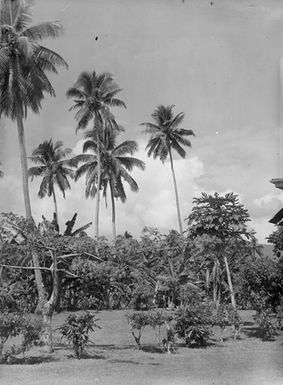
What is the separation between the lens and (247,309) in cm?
2877

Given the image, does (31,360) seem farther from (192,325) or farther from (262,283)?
(262,283)

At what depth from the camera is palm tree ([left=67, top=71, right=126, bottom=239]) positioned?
29.2 meters

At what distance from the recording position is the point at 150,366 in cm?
1173

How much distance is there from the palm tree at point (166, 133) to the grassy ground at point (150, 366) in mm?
20106

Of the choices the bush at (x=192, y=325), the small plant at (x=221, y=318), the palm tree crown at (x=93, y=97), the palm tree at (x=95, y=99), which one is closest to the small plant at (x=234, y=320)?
the small plant at (x=221, y=318)

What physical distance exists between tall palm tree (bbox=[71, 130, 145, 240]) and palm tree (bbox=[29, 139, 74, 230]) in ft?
8.81

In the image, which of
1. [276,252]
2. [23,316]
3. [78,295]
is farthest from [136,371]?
[78,295]

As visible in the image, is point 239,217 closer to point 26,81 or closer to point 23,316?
point 26,81

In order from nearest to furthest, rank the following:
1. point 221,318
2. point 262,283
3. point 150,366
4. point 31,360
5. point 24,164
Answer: point 150,366 → point 31,360 → point 262,283 → point 24,164 → point 221,318

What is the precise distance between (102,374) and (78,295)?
15161mm

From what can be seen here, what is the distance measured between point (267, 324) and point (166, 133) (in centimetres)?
2031

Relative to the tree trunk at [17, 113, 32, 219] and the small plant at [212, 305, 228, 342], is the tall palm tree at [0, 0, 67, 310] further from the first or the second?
the small plant at [212, 305, 228, 342]

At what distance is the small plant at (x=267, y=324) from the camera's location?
1705 centimetres

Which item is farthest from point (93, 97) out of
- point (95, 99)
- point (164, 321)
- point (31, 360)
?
point (31, 360)
